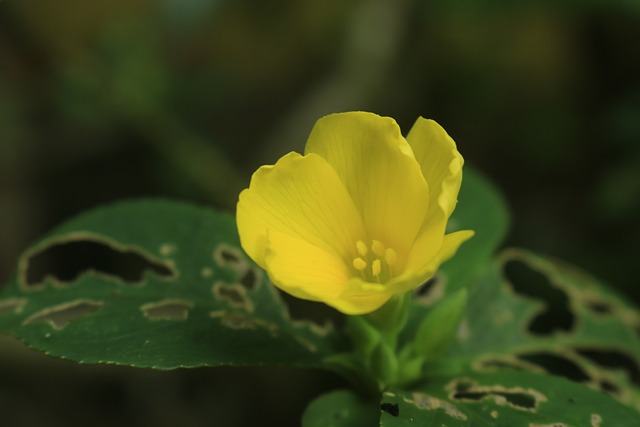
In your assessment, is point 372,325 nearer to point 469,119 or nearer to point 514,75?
point 469,119

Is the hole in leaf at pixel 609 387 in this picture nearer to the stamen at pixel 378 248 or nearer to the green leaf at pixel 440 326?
the green leaf at pixel 440 326

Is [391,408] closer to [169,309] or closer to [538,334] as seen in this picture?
[169,309]

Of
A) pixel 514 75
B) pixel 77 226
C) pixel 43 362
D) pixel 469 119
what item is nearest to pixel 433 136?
pixel 77 226

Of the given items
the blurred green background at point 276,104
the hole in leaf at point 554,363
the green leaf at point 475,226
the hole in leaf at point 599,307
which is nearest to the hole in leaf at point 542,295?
the hole in leaf at point 554,363

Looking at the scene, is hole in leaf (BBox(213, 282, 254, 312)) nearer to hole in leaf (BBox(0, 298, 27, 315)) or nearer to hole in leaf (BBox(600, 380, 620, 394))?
hole in leaf (BBox(0, 298, 27, 315))

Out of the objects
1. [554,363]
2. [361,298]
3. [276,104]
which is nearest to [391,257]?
[361,298]

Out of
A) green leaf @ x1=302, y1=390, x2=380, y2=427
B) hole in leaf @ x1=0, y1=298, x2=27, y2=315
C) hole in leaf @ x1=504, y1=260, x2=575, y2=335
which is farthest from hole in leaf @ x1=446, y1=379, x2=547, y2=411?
hole in leaf @ x1=504, y1=260, x2=575, y2=335

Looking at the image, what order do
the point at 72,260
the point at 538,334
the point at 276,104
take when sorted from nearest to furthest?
1. the point at 538,334
2. the point at 72,260
3. the point at 276,104
